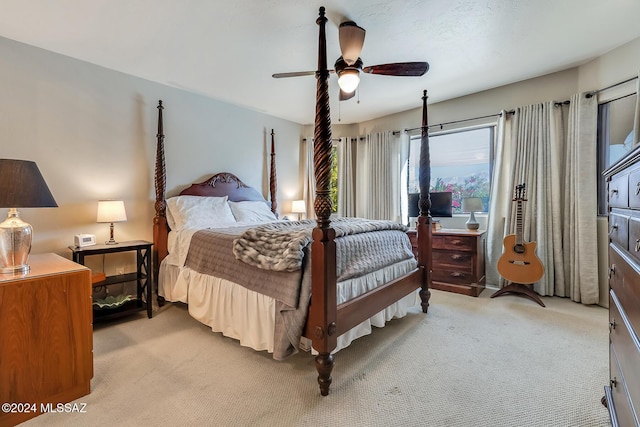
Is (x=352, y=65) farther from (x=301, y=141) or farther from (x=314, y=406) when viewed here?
(x=301, y=141)

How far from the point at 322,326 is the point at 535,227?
311 cm

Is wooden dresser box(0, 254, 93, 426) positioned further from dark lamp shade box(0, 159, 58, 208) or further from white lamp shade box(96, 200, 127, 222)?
white lamp shade box(96, 200, 127, 222)

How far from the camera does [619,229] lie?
122cm

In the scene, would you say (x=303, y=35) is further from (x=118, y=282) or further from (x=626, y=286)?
(x=118, y=282)

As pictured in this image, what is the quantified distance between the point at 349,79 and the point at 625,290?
6.61 feet

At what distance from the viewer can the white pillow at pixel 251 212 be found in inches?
149

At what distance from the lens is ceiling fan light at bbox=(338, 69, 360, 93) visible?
224cm

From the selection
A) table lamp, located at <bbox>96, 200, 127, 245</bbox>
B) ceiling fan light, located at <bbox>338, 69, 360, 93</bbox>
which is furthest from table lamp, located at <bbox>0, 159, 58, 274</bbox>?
ceiling fan light, located at <bbox>338, 69, 360, 93</bbox>

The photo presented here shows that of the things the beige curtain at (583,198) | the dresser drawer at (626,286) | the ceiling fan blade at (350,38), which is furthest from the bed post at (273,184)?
the dresser drawer at (626,286)

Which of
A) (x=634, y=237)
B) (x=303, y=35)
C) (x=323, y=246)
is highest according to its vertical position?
(x=303, y=35)

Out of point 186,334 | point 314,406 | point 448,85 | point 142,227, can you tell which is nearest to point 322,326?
point 314,406

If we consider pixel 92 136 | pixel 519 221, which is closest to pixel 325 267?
pixel 519 221

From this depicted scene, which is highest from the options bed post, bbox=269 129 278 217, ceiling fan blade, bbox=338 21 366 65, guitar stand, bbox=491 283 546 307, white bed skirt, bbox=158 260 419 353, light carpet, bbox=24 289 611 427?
ceiling fan blade, bbox=338 21 366 65

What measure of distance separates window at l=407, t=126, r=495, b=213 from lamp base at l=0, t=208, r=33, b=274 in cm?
449
